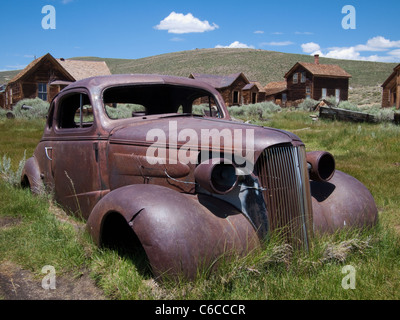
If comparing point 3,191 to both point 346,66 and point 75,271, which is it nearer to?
point 75,271

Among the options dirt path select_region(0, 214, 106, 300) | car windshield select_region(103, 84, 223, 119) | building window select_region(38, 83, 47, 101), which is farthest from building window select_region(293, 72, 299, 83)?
dirt path select_region(0, 214, 106, 300)

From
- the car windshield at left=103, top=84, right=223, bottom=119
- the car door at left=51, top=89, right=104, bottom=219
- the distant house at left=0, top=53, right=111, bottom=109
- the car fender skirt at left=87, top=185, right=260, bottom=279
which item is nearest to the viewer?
the car fender skirt at left=87, top=185, right=260, bottom=279

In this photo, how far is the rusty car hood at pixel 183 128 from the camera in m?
2.89

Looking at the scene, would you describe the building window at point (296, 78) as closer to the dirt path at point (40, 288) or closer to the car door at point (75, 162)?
the car door at point (75, 162)

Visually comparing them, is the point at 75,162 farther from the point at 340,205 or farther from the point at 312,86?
the point at 312,86

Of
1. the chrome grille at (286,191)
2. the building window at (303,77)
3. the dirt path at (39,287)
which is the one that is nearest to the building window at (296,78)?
the building window at (303,77)

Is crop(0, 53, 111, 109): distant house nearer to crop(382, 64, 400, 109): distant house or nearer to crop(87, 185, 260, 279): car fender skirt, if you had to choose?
crop(87, 185, 260, 279): car fender skirt

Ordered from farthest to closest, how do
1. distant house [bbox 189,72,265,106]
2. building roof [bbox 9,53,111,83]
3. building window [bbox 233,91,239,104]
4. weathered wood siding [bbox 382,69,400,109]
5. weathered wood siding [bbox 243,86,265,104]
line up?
building window [bbox 233,91,239,104] < weathered wood siding [bbox 243,86,265,104] < distant house [bbox 189,72,265,106] < weathered wood siding [bbox 382,69,400,109] < building roof [bbox 9,53,111,83]

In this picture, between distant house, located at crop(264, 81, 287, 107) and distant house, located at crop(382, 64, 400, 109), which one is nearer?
distant house, located at crop(382, 64, 400, 109)

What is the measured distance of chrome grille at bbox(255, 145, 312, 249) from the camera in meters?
2.84

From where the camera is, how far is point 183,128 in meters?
3.33

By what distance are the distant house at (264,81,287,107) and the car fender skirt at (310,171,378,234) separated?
43.2m

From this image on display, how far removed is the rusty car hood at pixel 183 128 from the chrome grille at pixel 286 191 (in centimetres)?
8

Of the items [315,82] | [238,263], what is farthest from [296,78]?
[238,263]
